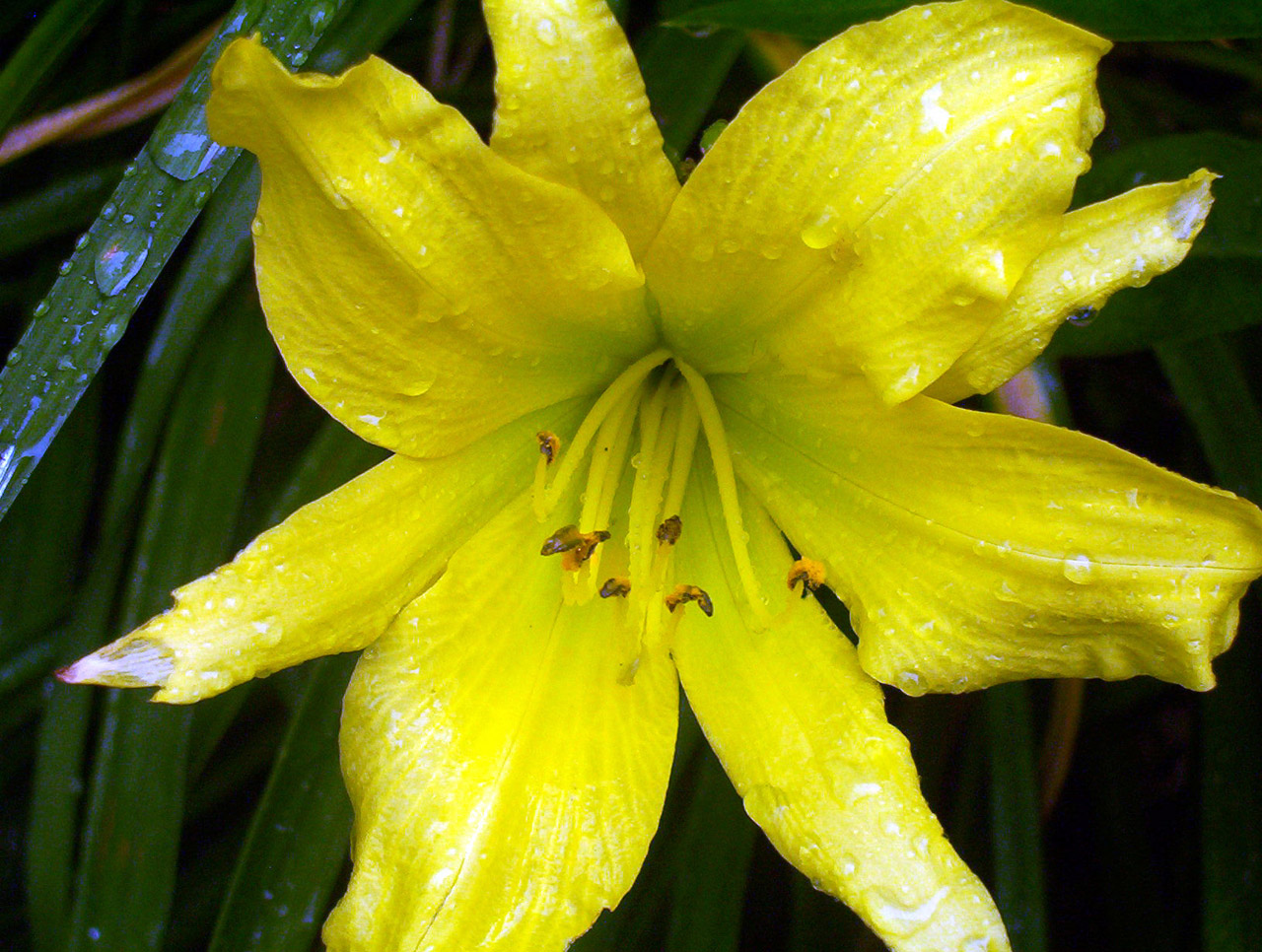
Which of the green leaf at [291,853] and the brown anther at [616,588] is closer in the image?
the brown anther at [616,588]

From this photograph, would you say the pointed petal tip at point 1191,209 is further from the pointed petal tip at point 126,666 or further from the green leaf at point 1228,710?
the pointed petal tip at point 126,666

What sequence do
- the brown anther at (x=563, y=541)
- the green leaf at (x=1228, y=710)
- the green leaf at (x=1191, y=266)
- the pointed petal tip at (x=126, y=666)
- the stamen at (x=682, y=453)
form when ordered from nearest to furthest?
the pointed petal tip at (x=126, y=666), the brown anther at (x=563, y=541), the stamen at (x=682, y=453), the green leaf at (x=1191, y=266), the green leaf at (x=1228, y=710)

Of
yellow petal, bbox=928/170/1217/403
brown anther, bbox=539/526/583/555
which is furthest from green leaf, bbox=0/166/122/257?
yellow petal, bbox=928/170/1217/403

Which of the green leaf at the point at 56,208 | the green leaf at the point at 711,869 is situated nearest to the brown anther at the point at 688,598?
the green leaf at the point at 711,869

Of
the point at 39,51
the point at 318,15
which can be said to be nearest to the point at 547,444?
the point at 318,15

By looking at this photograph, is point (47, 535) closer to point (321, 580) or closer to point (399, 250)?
point (321, 580)

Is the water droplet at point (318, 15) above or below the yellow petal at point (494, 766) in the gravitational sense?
above

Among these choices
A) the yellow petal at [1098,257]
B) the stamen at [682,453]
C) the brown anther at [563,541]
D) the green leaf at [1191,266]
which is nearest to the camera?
the yellow petal at [1098,257]
